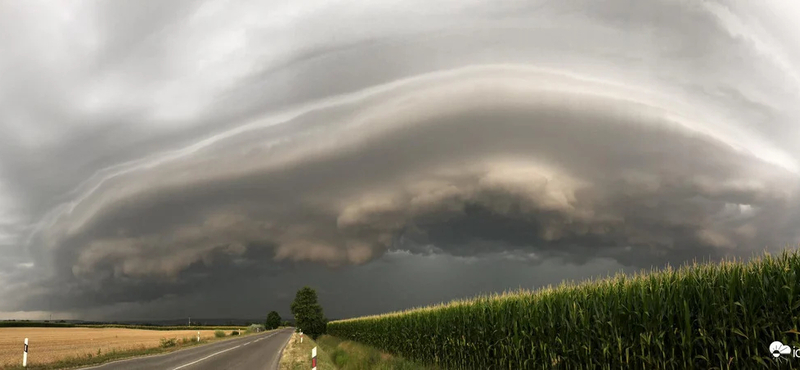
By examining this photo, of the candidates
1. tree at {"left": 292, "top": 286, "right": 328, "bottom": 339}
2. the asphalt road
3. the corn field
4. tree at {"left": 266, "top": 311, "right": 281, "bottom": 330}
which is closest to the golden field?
the asphalt road

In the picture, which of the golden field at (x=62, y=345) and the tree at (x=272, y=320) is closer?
the golden field at (x=62, y=345)

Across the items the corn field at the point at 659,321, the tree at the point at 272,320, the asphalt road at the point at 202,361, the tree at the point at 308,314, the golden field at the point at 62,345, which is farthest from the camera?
the tree at the point at 272,320

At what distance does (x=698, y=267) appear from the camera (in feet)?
33.3

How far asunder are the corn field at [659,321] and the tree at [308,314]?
9644 centimetres

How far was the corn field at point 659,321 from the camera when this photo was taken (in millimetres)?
8125

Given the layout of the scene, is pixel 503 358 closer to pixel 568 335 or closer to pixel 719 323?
pixel 568 335

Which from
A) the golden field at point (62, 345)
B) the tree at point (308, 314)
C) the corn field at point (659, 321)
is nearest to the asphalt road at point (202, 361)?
the golden field at point (62, 345)

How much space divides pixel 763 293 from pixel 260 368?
694 inches

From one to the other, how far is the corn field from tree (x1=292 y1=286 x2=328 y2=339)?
96.4 metres

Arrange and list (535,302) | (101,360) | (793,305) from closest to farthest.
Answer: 1. (793,305)
2. (535,302)
3. (101,360)

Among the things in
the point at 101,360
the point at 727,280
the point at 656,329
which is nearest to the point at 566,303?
the point at 656,329

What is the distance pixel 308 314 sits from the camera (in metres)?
110

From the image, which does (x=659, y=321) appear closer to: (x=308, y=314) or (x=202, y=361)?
(x=202, y=361)

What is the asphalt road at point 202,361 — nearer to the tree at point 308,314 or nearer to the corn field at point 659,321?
the corn field at point 659,321
